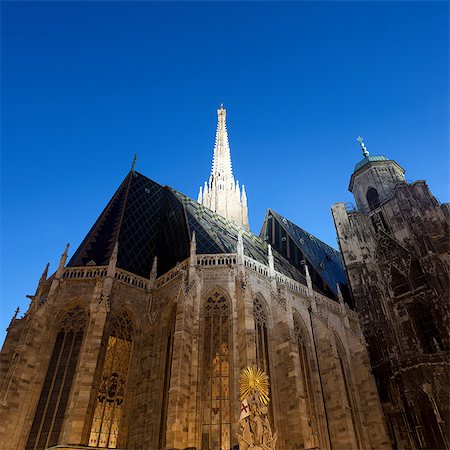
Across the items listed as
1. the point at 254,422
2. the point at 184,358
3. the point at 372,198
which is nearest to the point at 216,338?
the point at 184,358

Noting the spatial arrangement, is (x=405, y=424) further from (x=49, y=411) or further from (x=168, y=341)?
(x=49, y=411)

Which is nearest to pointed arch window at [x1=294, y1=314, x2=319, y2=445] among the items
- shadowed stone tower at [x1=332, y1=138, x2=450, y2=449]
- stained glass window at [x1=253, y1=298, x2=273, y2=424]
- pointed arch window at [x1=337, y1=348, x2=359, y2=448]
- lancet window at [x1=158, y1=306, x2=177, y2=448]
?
stained glass window at [x1=253, y1=298, x2=273, y2=424]

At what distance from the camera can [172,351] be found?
15.4 m

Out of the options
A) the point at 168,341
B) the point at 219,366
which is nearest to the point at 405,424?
the point at 219,366

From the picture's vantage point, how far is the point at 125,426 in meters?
14.4

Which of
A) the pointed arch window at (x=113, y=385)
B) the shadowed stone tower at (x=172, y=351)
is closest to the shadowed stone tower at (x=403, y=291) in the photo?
the shadowed stone tower at (x=172, y=351)

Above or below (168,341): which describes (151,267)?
above

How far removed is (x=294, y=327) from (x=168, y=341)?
5.54m

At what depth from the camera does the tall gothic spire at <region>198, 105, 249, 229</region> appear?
3444cm

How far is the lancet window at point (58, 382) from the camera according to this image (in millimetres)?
13289

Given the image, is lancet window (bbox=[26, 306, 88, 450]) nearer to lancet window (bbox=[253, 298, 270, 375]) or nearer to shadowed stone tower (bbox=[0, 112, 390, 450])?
shadowed stone tower (bbox=[0, 112, 390, 450])

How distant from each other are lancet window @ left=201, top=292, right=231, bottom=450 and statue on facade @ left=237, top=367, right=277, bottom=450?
3265mm

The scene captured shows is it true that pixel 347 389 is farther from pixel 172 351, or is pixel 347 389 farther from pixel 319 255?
pixel 319 255

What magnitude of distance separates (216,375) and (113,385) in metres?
3.80
